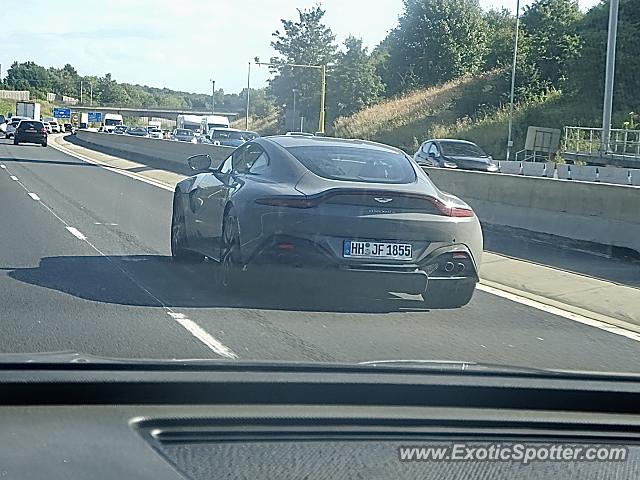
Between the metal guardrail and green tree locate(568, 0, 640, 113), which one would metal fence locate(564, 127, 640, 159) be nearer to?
the metal guardrail

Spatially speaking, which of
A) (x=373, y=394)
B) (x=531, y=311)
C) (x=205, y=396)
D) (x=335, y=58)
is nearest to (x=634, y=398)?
(x=373, y=394)

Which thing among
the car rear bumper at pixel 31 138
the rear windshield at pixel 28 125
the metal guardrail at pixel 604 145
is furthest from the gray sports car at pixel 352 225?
the car rear bumper at pixel 31 138

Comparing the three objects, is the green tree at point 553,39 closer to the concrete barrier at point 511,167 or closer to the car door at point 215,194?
the concrete barrier at point 511,167

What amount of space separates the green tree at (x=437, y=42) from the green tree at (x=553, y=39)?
1466 cm

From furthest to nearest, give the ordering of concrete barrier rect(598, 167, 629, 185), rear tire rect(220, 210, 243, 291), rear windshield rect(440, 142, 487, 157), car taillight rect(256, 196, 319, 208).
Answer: concrete barrier rect(598, 167, 629, 185)
rear windshield rect(440, 142, 487, 157)
rear tire rect(220, 210, 243, 291)
car taillight rect(256, 196, 319, 208)

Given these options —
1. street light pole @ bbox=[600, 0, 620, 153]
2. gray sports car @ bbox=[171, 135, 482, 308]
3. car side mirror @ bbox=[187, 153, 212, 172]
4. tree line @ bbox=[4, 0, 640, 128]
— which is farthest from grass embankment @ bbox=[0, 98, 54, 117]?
gray sports car @ bbox=[171, 135, 482, 308]

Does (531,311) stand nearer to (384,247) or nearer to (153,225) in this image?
(384,247)

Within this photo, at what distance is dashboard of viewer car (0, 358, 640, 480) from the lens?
272 centimetres

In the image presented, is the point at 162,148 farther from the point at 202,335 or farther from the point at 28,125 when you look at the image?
the point at 202,335

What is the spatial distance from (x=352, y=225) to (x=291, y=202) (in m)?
0.54

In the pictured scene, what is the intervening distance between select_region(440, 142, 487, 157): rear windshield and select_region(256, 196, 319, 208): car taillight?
20538 mm

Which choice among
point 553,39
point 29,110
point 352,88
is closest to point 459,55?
point 352,88

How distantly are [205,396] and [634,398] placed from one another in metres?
1.44

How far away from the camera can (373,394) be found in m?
3.38
